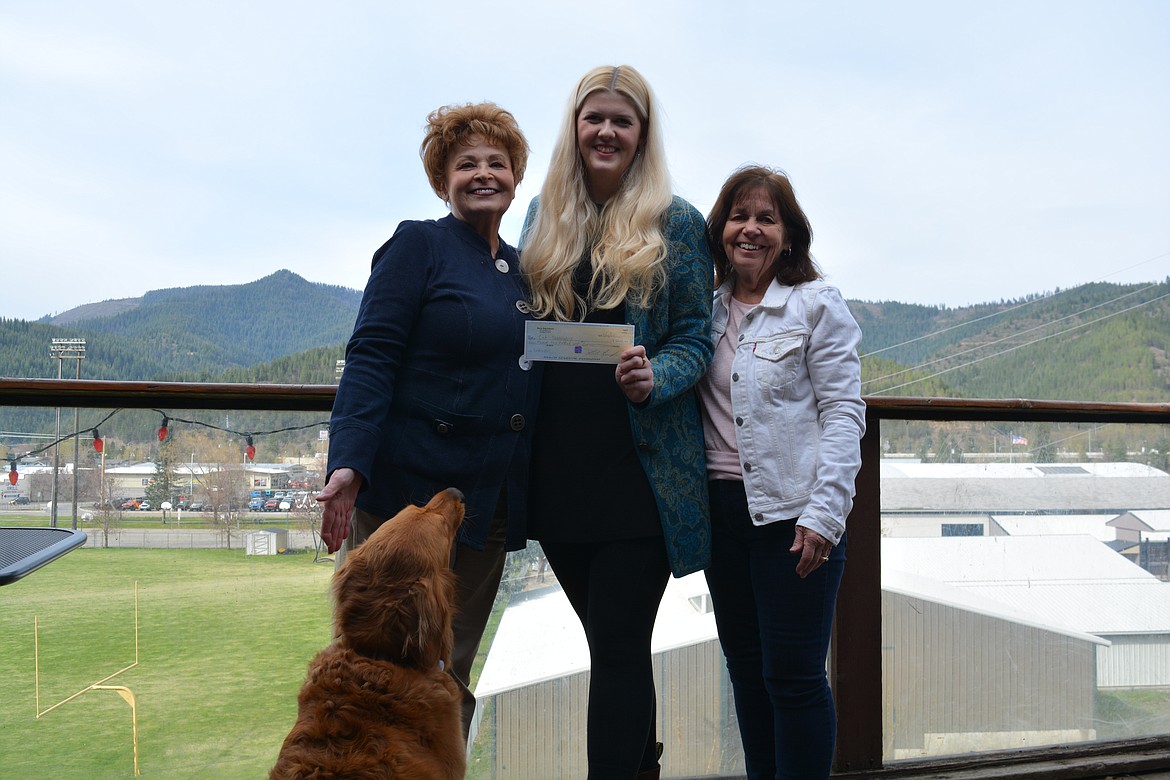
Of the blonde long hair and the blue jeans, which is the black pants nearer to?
the blue jeans

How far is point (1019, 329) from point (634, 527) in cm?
1838

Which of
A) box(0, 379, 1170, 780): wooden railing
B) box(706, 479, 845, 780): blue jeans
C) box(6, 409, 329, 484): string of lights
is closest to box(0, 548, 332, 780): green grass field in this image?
box(6, 409, 329, 484): string of lights

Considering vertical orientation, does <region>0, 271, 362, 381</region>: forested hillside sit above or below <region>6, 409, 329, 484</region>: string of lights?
above

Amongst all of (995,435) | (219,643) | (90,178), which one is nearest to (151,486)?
(219,643)

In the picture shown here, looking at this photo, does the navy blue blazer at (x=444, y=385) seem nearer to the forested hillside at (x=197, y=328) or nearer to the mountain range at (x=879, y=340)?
the mountain range at (x=879, y=340)

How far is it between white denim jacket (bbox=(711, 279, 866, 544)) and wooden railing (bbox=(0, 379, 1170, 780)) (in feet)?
2.19

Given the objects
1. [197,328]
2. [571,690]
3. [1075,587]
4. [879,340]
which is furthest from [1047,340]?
[571,690]

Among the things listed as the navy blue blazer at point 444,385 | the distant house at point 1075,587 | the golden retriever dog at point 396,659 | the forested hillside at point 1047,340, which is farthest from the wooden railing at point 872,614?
the forested hillside at point 1047,340

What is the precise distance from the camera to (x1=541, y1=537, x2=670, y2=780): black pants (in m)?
1.55

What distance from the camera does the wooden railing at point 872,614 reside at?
1.95 meters

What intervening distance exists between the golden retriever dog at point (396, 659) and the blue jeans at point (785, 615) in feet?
1.95

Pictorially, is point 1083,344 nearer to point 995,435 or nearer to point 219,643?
point 995,435

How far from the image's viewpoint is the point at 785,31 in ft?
49.2

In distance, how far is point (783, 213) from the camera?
1.73 meters
